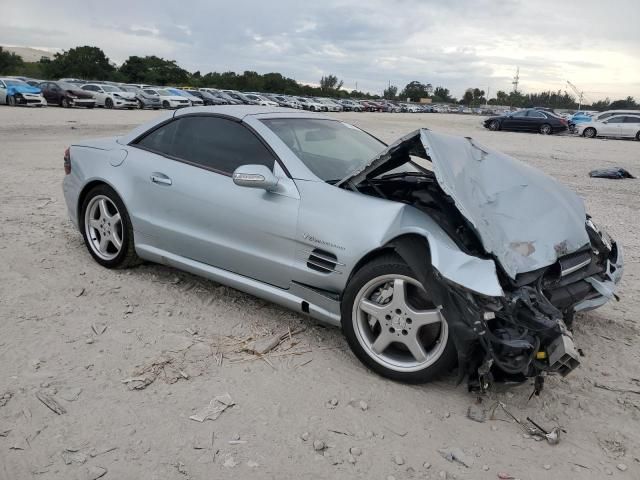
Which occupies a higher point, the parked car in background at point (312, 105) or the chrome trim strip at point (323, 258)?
the parked car in background at point (312, 105)

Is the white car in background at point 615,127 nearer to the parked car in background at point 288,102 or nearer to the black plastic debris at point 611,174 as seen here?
the black plastic debris at point 611,174

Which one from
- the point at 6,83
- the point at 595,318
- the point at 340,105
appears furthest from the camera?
the point at 340,105

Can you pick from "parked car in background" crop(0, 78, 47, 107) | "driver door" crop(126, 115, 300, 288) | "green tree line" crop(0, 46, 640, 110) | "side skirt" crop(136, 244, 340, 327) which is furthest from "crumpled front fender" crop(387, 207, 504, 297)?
"green tree line" crop(0, 46, 640, 110)

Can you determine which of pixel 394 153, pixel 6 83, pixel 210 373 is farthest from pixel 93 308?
pixel 6 83

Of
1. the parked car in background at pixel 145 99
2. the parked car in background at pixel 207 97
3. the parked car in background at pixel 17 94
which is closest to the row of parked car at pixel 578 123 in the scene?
the parked car in background at pixel 207 97

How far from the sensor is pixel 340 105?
2163 inches

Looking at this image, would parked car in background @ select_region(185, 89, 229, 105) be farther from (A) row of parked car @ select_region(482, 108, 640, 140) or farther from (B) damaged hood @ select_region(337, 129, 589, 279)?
(B) damaged hood @ select_region(337, 129, 589, 279)

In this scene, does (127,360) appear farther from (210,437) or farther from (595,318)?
(595,318)

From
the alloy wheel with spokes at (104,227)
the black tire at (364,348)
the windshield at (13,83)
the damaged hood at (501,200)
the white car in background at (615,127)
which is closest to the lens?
the black tire at (364,348)

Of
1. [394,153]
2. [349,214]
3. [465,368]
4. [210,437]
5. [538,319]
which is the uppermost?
[394,153]

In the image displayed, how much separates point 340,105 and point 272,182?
5302 centimetres

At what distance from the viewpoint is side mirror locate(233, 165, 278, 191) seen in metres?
3.53

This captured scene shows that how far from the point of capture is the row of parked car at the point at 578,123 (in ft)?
89.6

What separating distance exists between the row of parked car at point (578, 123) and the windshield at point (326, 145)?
27141 millimetres
